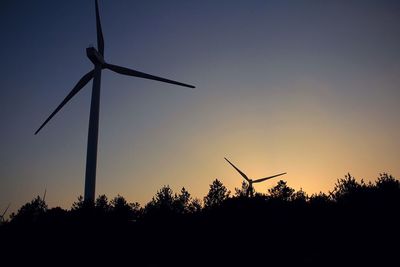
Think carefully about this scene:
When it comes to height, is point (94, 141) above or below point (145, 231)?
above

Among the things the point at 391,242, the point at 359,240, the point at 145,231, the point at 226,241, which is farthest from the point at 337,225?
the point at 145,231

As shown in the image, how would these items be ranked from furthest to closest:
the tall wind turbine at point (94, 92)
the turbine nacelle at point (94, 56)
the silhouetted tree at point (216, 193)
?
1. the silhouetted tree at point (216, 193)
2. the turbine nacelle at point (94, 56)
3. the tall wind turbine at point (94, 92)

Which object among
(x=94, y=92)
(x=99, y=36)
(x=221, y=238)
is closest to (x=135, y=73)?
(x=94, y=92)

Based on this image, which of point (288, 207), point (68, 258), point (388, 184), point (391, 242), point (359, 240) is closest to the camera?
A: point (68, 258)

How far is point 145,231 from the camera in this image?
4894 centimetres

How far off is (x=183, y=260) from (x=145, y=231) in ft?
39.4

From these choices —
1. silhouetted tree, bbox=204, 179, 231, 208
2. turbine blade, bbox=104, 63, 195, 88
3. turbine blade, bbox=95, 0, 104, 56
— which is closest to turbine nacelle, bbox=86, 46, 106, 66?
turbine blade, bbox=104, 63, 195, 88

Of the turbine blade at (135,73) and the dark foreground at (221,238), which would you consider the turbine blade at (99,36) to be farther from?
the dark foreground at (221,238)

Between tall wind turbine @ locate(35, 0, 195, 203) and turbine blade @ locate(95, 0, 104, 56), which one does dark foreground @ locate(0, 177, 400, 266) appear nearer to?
tall wind turbine @ locate(35, 0, 195, 203)

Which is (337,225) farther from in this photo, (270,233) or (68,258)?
(68,258)

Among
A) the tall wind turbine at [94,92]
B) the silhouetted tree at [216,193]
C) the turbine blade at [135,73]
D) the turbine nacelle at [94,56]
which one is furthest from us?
the silhouetted tree at [216,193]

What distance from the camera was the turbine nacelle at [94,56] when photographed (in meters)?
47.1

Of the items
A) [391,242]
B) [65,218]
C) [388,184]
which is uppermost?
[388,184]

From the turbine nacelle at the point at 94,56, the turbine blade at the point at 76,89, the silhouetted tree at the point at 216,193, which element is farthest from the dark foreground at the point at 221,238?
the silhouetted tree at the point at 216,193
